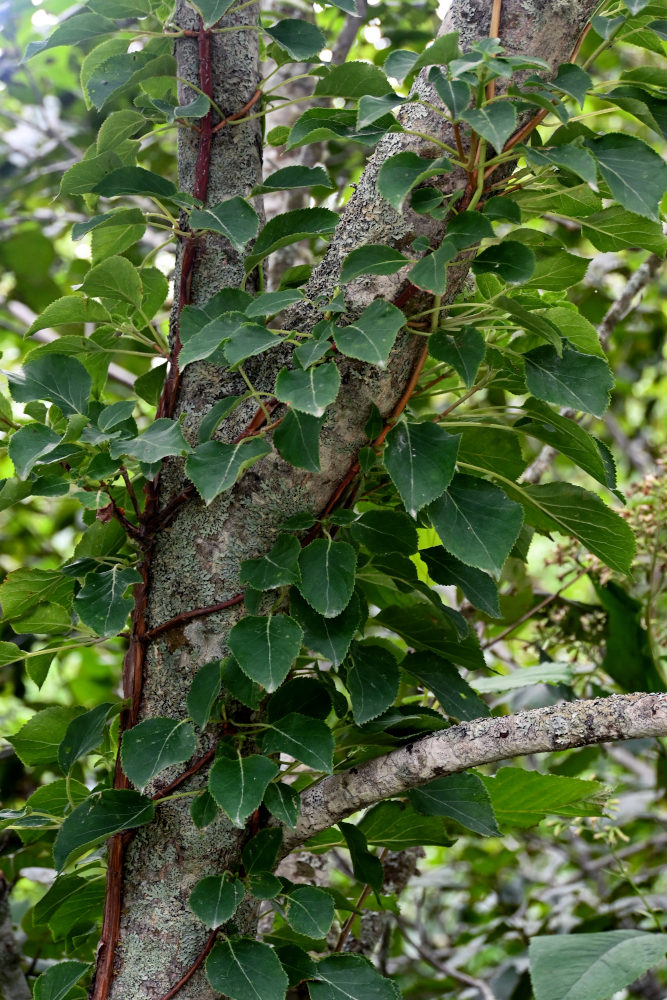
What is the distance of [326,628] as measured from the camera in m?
0.81

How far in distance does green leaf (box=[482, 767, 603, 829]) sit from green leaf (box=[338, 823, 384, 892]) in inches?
5.9

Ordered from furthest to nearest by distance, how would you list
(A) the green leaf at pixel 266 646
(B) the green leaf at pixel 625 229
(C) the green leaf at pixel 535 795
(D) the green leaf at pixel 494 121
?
(C) the green leaf at pixel 535 795
(B) the green leaf at pixel 625 229
(A) the green leaf at pixel 266 646
(D) the green leaf at pixel 494 121

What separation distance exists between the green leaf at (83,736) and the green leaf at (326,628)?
0.73 ft

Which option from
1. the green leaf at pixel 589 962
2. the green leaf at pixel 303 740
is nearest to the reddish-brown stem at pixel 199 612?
the green leaf at pixel 303 740

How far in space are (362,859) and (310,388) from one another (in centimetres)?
49

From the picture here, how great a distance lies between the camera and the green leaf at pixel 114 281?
90 centimetres

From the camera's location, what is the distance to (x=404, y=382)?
2.82 ft

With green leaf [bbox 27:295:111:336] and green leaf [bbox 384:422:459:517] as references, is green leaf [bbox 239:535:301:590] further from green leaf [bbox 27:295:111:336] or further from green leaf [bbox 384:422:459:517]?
green leaf [bbox 27:295:111:336]

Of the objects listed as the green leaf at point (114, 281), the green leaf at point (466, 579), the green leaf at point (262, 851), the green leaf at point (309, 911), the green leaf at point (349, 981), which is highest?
the green leaf at point (114, 281)

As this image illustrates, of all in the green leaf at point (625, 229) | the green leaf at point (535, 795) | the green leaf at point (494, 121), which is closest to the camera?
the green leaf at point (494, 121)

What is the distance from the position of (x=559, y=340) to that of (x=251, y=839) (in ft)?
1.81

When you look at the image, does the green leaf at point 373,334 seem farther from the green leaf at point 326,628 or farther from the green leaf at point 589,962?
the green leaf at point 589,962

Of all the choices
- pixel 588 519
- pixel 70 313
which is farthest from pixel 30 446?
pixel 588 519

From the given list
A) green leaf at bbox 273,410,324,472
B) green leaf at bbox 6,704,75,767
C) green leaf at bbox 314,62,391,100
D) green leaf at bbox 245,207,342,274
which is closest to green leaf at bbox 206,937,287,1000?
green leaf at bbox 6,704,75,767
